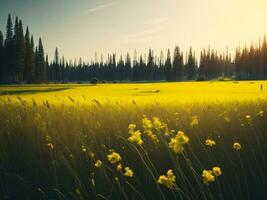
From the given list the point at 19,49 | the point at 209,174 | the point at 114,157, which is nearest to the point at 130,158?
the point at 114,157

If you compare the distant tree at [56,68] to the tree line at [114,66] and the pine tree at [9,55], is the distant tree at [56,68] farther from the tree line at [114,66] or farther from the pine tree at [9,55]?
the pine tree at [9,55]

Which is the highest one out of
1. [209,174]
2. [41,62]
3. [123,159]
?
[41,62]

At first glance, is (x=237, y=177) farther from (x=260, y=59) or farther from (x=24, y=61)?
(x=260, y=59)

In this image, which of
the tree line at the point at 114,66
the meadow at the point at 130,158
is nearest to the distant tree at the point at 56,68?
the tree line at the point at 114,66

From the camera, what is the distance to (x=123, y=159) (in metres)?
4.68

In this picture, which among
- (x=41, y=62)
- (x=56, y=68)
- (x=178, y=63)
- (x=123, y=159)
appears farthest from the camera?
(x=56, y=68)

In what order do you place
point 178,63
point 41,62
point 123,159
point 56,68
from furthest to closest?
1. point 56,68
2. point 178,63
3. point 41,62
4. point 123,159

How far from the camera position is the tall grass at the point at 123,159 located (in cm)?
382

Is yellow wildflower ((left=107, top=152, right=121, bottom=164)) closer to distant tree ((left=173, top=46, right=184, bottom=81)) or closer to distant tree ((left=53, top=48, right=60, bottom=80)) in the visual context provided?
distant tree ((left=173, top=46, right=184, bottom=81))

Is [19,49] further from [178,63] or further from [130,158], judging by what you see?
[130,158]

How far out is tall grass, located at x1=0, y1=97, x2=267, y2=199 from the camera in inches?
150

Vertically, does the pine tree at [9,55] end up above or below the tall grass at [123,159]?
above

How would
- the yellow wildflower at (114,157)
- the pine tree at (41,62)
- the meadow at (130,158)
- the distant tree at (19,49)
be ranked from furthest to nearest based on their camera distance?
the pine tree at (41,62)
the distant tree at (19,49)
the meadow at (130,158)
the yellow wildflower at (114,157)

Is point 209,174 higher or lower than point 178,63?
lower
